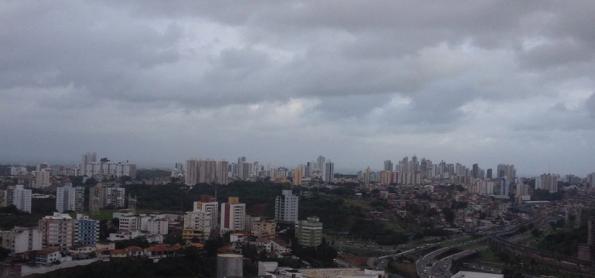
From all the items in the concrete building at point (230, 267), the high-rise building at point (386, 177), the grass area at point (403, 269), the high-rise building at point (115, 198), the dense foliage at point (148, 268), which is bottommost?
the grass area at point (403, 269)

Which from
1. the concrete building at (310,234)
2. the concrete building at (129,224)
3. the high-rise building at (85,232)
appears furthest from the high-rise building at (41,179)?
the concrete building at (310,234)

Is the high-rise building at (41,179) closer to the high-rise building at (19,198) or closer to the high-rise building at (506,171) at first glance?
the high-rise building at (19,198)

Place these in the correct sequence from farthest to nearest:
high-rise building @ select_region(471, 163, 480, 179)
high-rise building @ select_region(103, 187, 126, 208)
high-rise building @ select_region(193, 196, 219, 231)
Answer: high-rise building @ select_region(471, 163, 480, 179) → high-rise building @ select_region(103, 187, 126, 208) → high-rise building @ select_region(193, 196, 219, 231)

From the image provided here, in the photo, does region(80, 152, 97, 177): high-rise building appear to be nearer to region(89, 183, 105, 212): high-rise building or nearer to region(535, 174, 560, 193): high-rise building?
region(89, 183, 105, 212): high-rise building

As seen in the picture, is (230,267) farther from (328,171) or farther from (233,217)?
(328,171)

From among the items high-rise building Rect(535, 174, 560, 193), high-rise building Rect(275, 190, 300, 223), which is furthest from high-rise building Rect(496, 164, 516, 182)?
high-rise building Rect(275, 190, 300, 223)


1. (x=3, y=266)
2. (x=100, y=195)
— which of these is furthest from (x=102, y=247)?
(x=100, y=195)
